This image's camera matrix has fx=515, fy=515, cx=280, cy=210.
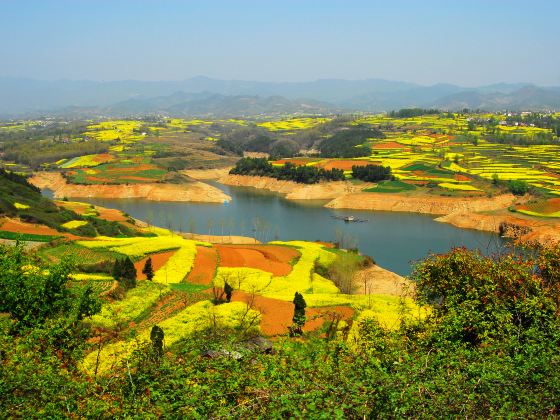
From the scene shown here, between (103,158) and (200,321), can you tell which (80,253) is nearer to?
(200,321)

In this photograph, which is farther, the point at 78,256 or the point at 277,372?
the point at 78,256

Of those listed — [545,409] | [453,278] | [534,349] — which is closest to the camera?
[545,409]

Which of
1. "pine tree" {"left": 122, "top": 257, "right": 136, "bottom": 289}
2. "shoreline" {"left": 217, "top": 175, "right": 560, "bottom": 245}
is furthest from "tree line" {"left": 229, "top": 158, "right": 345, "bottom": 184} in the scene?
"pine tree" {"left": 122, "top": 257, "right": 136, "bottom": 289}

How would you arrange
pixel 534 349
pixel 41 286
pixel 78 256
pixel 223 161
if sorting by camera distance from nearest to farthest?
pixel 534 349 → pixel 41 286 → pixel 78 256 → pixel 223 161

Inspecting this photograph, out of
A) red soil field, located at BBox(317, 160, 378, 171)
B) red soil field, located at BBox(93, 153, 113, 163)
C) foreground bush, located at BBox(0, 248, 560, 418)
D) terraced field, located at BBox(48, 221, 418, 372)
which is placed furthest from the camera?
red soil field, located at BBox(93, 153, 113, 163)

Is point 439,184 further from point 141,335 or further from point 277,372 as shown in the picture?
point 277,372

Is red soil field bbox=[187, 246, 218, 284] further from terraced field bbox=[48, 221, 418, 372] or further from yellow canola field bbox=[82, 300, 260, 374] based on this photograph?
yellow canola field bbox=[82, 300, 260, 374]

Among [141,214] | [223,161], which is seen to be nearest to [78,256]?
[141,214]

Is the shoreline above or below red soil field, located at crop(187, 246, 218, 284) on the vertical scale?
below
